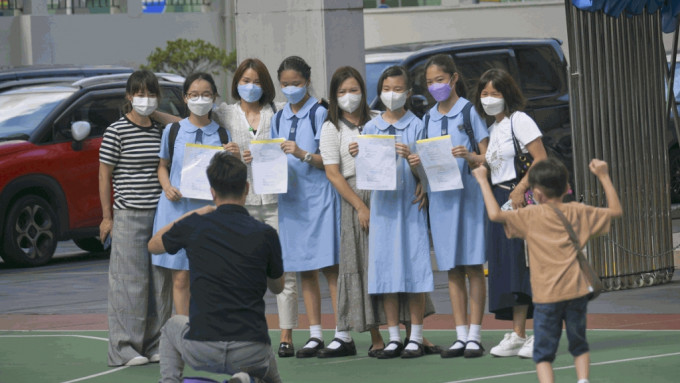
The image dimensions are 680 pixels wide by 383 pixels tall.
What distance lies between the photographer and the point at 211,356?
6852mm

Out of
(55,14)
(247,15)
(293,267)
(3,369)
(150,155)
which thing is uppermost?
(55,14)

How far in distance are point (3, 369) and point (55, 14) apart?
3617 cm

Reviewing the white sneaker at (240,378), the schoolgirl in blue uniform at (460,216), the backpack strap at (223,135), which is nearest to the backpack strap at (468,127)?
the schoolgirl in blue uniform at (460,216)

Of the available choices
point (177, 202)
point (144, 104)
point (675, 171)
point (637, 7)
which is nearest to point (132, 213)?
point (177, 202)

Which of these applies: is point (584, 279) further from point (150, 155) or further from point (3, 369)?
point (3, 369)

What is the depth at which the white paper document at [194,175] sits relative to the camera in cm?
920

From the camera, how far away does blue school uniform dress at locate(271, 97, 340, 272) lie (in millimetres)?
9586

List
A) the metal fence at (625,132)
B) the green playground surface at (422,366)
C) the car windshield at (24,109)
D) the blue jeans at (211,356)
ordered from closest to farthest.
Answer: the blue jeans at (211,356) < the green playground surface at (422,366) < the metal fence at (625,132) < the car windshield at (24,109)

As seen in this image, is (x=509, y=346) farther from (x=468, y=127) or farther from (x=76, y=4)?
(x=76, y=4)

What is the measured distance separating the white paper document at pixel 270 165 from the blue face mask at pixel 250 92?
0.36 meters

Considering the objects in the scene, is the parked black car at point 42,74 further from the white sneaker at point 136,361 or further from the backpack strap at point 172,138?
the white sneaker at point 136,361

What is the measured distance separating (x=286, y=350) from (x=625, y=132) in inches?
174

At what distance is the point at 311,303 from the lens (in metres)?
9.66

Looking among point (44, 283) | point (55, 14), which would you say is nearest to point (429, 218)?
point (44, 283)
